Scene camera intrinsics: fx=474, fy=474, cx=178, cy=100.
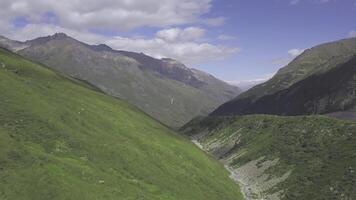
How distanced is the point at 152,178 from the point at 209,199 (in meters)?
10.3

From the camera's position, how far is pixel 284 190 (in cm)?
9706

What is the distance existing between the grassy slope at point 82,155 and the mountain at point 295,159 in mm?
12496

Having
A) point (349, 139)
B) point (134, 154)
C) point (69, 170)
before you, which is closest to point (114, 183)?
point (69, 170)

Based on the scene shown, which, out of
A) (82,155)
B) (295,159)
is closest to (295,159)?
(295,159)

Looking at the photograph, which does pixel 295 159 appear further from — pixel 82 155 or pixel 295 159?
pixel 82 155

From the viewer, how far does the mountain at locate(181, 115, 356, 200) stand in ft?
299

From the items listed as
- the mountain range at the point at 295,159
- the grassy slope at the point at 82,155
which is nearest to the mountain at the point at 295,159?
the mountain range at the point at 295,159

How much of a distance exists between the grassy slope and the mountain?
492 inches

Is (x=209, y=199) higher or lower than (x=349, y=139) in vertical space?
lower

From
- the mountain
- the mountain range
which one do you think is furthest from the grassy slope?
the mountain

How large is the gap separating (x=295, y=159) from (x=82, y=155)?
6055 centimetres

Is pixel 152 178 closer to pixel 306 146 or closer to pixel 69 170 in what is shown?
pixel 69 170

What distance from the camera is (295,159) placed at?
114875 mm

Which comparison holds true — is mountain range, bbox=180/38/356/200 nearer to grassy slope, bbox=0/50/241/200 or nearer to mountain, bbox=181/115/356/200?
mountain, bbox=181/115/356/200
